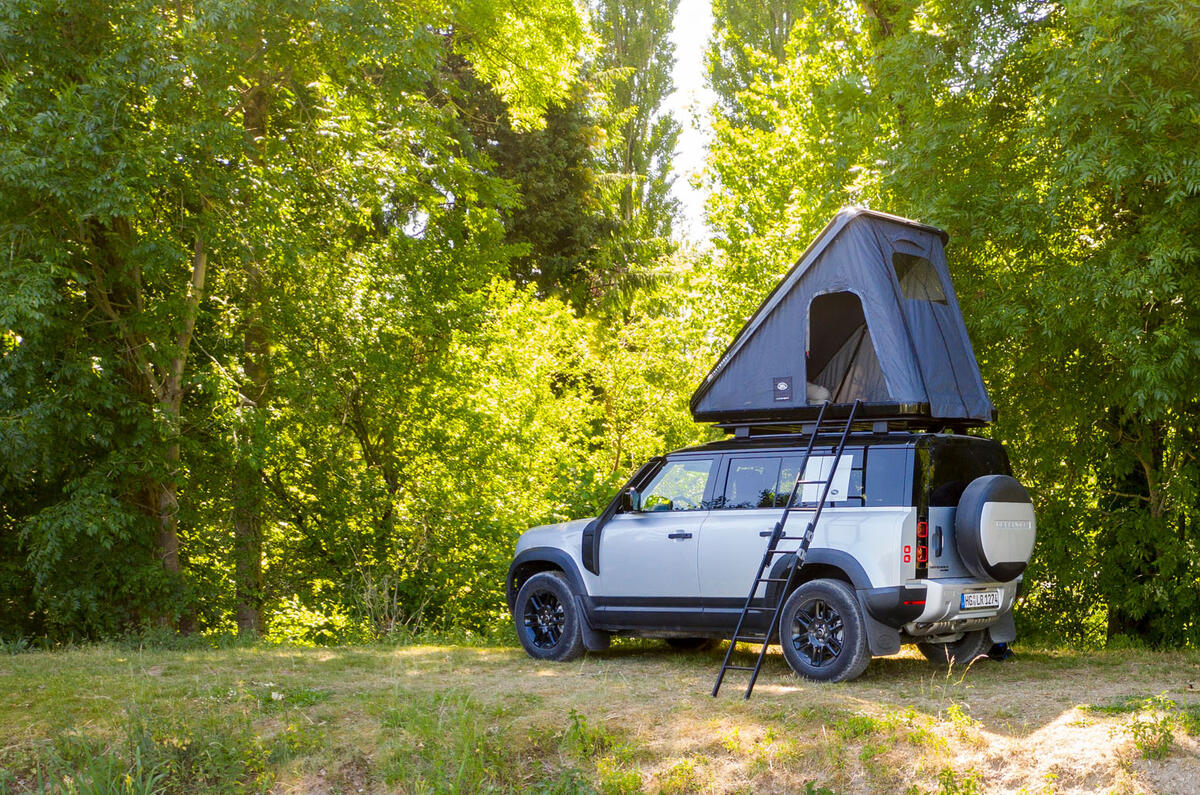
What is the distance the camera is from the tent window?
9.77 metres

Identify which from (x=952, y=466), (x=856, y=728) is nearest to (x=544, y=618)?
(x=952, y=466)

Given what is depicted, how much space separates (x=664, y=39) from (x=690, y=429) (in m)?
14.0

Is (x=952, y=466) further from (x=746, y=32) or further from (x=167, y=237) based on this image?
(x=746, y=32)

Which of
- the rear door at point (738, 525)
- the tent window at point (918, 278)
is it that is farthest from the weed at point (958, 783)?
the tent window at point (918, 278)

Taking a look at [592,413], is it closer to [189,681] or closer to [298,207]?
[298,207]

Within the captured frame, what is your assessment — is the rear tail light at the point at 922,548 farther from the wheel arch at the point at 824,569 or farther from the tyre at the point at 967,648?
the tyre at the point at 967,648

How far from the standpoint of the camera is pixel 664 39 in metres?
36.2

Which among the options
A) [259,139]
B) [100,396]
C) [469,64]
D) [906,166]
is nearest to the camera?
[906,166]

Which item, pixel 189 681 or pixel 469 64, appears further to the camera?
pixel 469 64

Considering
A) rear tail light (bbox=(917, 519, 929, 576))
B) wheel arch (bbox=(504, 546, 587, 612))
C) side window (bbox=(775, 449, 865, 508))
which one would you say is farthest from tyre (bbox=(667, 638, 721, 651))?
rear tail light (bbox=(917, 519, 929, 576))

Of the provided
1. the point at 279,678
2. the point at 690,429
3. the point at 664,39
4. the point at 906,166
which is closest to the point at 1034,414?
the point at 906,166

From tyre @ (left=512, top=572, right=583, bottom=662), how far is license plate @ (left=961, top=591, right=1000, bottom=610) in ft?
11.4

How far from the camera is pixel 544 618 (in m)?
10.6

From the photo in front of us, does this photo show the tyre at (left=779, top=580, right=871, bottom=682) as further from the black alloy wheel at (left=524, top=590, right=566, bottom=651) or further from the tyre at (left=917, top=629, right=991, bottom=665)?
the black alloy wheel at (left=524, top=590, right=566, bottom=651)
